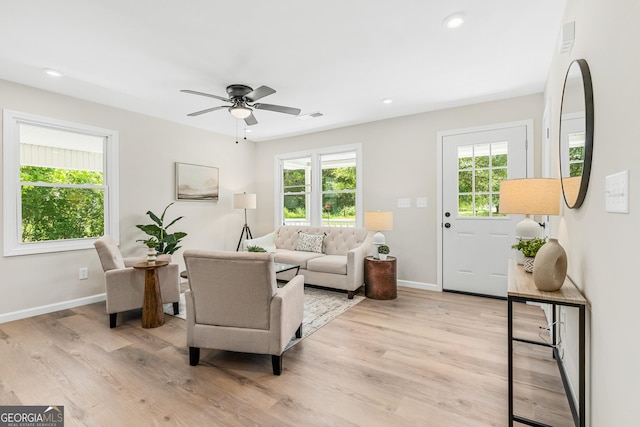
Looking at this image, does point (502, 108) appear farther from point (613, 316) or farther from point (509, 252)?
point (613, 316)

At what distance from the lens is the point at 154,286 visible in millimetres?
3053

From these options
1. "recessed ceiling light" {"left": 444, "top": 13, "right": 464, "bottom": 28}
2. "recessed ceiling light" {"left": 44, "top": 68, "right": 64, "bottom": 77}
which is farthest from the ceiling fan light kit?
"recessed ceiling light" {"left": 444, "top": 13, "right": 464, "bottom": 28}

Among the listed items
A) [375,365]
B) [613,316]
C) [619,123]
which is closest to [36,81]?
[375,365]

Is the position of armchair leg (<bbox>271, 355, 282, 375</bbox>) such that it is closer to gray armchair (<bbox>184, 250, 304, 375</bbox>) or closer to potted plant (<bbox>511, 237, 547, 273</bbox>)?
gray armchair (<bbox>184, 250, 304, 375</bbox>)

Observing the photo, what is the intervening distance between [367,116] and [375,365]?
3.51 m

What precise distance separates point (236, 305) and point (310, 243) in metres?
2.78

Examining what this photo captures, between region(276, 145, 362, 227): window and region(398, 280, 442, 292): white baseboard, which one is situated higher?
region(276, 145, 362, 227): window

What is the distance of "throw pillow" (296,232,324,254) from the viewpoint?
4.81 meters

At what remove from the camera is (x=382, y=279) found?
12.8ft

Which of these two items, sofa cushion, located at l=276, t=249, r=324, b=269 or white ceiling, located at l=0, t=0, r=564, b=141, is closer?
white ceiling, located at l=0, t=0, r=564, b=141

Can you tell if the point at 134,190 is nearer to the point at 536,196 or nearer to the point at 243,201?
the point at 243,201

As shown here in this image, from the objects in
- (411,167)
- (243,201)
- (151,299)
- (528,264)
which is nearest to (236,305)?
(151,299)

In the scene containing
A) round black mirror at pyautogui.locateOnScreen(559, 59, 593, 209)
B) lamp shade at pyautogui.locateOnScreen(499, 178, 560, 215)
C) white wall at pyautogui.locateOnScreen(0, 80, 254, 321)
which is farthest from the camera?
white wall at pyautogui.locateOnScreen(0, 80, 254, 321)

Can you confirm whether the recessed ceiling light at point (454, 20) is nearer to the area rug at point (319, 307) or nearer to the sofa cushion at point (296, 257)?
the area rug at point (319, 307)
